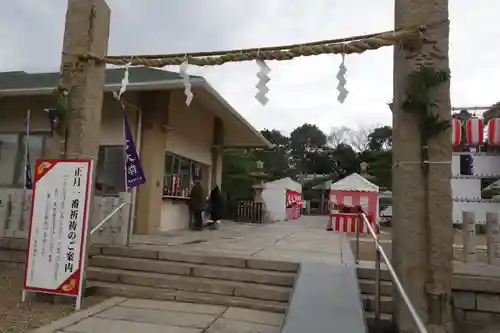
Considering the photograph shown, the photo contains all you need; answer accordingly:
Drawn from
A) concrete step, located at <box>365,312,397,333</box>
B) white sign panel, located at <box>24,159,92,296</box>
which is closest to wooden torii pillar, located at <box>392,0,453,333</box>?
concrete step, located at <box>365,312,397,333</box>

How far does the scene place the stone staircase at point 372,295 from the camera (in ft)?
16.4

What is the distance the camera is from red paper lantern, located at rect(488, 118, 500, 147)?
42.5 ft

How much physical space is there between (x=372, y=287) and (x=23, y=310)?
4.42 meters

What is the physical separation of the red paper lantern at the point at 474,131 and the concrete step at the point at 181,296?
422 inches

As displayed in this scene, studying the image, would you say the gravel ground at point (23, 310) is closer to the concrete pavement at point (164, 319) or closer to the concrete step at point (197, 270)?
the concrete pavement at point (164, 319)

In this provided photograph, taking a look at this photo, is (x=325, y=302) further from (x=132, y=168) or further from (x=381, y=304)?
(x=132, y=168)

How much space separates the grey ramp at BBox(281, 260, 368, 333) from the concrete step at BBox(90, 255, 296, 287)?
1.23ft

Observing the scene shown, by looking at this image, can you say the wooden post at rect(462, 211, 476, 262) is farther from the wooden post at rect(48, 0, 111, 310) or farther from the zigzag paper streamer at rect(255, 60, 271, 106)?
the wooden post at rect(48, 0, 111, 310)

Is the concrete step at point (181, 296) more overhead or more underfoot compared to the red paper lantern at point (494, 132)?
more underfoot

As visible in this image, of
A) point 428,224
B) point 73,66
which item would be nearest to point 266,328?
point 428,224

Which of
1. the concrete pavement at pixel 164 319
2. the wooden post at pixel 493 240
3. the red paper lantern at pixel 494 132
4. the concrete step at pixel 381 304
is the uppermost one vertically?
the red paper lantern at pixel 494 132

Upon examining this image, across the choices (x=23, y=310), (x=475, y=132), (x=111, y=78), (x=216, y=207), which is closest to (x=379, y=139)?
(x=475, y=132)

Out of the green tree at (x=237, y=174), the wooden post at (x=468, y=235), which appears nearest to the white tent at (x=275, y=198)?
the green tree at (x=237, y=174)

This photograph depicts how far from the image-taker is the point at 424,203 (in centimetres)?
466
